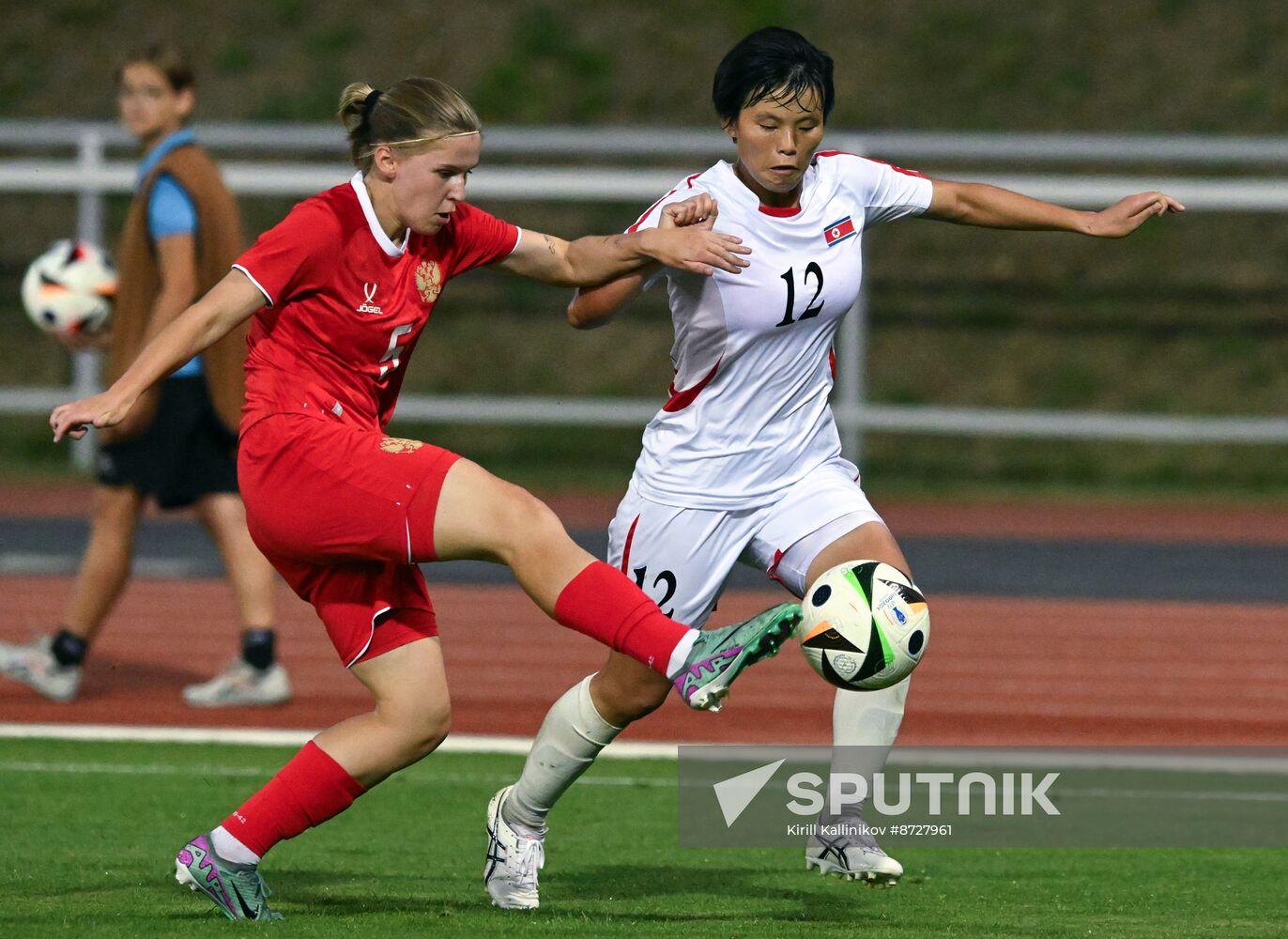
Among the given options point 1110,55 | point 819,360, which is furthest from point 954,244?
point 819,360

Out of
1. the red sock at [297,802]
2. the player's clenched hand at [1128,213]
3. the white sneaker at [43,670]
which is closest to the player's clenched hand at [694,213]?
the player's clenched hand at [1128,213]

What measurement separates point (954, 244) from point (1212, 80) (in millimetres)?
3011

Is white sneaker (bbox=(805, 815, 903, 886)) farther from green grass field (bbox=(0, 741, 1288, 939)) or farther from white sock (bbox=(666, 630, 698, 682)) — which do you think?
white sock (bbox=(666, 630, 698, 682))

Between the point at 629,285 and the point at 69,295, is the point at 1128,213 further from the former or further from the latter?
the point at 69,295

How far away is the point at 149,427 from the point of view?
7656 millimetres

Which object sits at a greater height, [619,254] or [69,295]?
[69,295]

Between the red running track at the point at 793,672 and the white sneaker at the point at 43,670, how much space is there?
0.22ft

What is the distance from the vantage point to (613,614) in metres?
4.51

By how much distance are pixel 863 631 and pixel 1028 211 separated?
1402 mm

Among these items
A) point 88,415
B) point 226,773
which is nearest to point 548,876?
point 226,773

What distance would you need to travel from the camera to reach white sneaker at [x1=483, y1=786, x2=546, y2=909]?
5.01 m

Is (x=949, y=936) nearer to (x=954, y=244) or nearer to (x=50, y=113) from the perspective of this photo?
(x=954, y=244)

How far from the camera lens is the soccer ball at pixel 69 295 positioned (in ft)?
26.1

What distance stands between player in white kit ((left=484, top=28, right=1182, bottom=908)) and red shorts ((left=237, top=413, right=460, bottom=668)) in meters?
0.64
